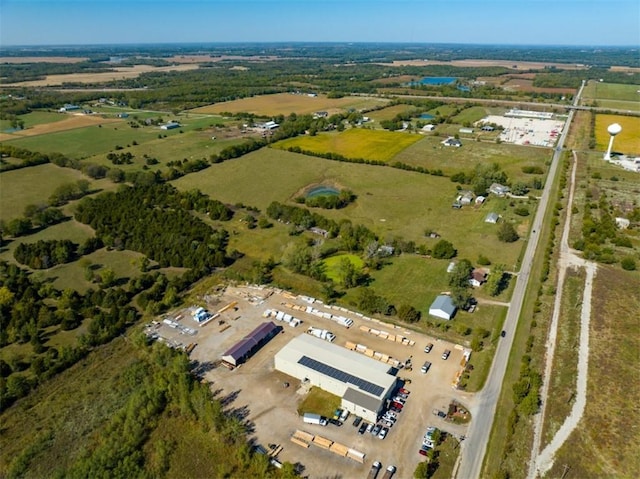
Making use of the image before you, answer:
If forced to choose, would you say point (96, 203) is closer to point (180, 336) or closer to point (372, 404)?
point (180, 336)

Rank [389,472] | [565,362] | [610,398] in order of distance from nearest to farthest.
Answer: [389,472] < [610,398] < [565,362]

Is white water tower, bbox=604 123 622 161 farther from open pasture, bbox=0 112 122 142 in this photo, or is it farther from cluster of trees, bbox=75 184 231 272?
open pasture, bbox=0 112 122 142

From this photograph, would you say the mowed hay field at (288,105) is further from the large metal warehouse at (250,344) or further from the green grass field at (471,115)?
the large metal warehouse at (250,344)

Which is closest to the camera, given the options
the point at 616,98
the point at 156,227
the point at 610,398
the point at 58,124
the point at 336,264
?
the point at 610,398

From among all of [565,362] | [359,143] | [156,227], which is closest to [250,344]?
[565,362]

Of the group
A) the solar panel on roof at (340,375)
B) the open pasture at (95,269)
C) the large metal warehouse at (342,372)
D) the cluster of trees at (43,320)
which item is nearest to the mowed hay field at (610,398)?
the large metal warehouse at (342,372)

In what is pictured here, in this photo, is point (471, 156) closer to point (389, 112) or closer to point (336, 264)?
point (389, 112)

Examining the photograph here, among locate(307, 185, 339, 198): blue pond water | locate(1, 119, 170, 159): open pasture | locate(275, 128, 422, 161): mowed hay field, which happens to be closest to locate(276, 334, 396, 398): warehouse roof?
locate(307, 185, 339, 198): blue pond water
